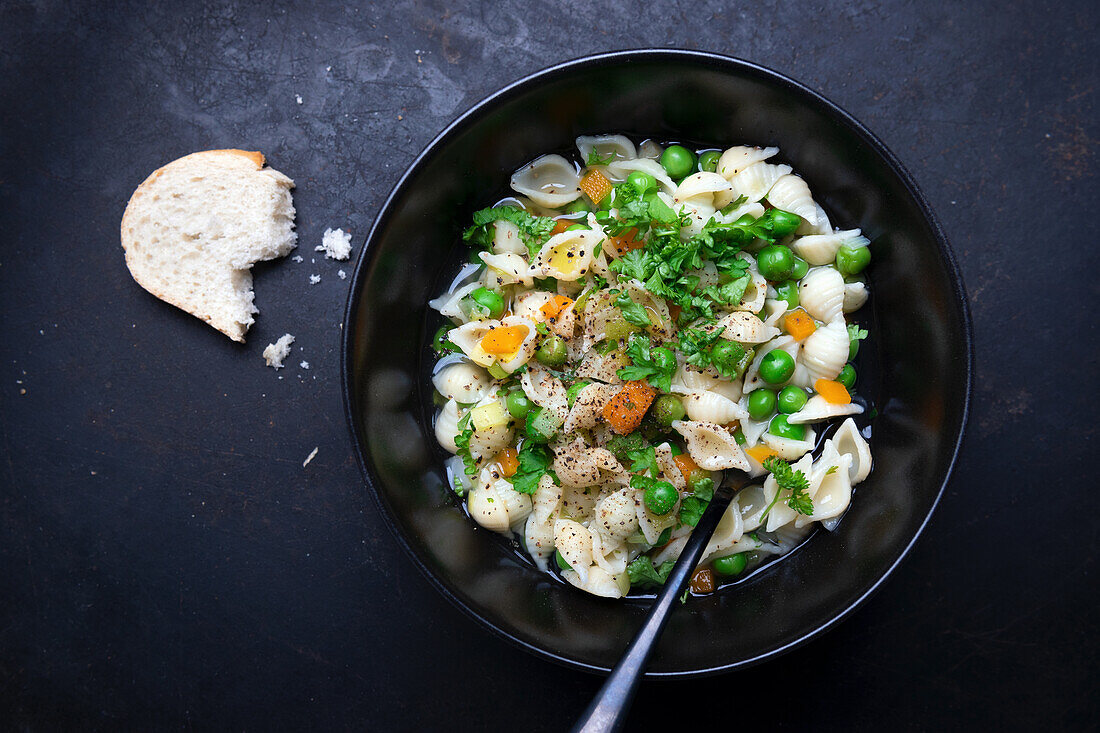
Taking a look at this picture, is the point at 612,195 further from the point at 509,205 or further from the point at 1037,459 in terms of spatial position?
the point at 1037,459

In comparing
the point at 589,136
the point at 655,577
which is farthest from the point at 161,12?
the point at 655,577

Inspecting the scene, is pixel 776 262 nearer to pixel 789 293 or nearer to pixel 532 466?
pixel 789 293

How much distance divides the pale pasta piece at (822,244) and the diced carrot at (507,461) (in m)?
1.59

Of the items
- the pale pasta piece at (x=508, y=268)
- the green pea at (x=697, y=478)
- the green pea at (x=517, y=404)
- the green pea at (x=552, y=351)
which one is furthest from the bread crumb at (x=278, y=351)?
the green pea at (x=697, y=478)

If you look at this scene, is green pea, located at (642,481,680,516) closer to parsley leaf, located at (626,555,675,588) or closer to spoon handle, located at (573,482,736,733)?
spoon handle, located at (573,482,736,733)

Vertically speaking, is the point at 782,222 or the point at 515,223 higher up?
the point at 782,222

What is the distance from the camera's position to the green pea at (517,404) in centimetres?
322

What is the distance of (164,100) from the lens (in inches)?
149

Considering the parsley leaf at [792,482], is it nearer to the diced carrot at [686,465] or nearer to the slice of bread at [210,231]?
the diced carrot at [686,465]

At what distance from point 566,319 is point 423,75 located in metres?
1.52

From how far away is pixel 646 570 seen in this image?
3.26 m

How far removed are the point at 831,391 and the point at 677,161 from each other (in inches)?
49.2

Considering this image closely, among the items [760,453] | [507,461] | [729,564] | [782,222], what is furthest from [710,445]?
[782,222]

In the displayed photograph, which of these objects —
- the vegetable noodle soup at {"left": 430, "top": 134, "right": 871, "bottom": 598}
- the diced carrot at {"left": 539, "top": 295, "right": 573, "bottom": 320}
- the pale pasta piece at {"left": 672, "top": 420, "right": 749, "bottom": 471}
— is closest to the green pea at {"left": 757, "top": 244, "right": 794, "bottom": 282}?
the vegetable noodle soup at {"left": 430, "top": 134, "right": 871, "bottom": 598}
